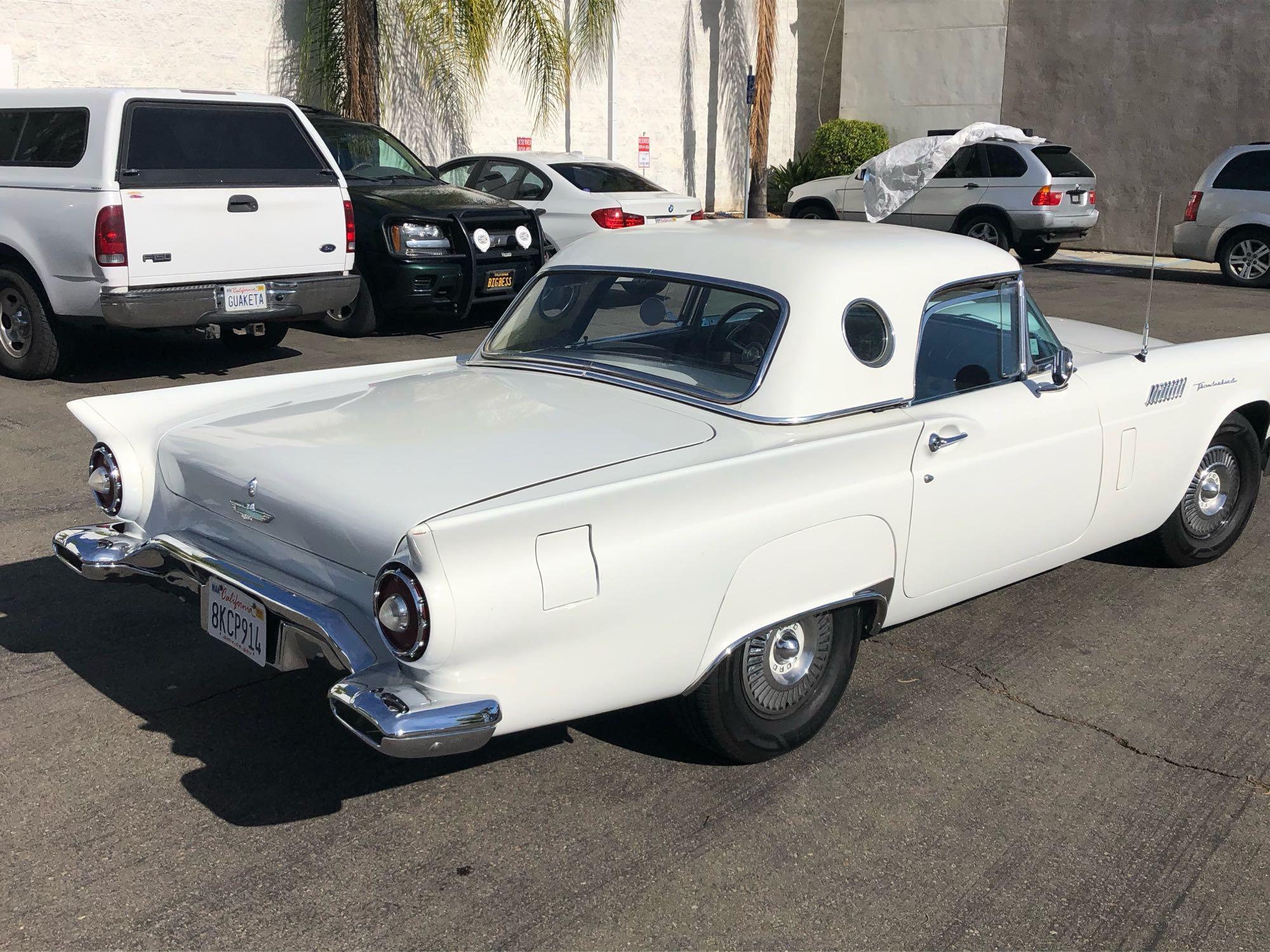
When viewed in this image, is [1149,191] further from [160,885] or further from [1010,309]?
[160,885]

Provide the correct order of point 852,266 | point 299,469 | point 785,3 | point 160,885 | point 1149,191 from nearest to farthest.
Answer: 1. point 160,885
2. point 299,469
3. point 852,266
4. point 1149,191
5. point 785,3

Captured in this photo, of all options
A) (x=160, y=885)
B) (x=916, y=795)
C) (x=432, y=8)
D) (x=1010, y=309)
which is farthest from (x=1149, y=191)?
(x=160, y=885)

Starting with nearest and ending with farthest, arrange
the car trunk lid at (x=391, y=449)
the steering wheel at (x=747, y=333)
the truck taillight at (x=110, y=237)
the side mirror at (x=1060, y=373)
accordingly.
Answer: the car trunk lid at (x=391, y=449) → the steering wheel at (x=747, y=333) → the side mirror at (x=1060, y=373) → the truck taillight at (x=110, y=237)

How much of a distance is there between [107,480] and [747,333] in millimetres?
2141

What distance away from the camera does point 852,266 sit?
4.28m

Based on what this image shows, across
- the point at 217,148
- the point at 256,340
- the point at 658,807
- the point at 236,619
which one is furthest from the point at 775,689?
the point at 256,340

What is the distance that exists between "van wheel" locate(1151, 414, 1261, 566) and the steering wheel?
7.45 ft

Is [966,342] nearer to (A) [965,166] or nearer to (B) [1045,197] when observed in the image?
(B) [1045,197]

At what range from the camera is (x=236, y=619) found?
3.63 metres

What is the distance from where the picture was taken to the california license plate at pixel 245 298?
862cm

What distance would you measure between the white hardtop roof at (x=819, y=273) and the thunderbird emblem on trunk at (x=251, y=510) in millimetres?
1457

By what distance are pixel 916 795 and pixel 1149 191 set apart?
20.1 metres

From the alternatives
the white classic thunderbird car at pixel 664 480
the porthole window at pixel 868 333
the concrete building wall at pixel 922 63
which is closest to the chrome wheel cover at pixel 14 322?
the white classic thunderbird car at pixel 664 480

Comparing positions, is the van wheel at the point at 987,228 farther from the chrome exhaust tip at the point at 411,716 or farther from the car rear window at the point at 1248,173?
the chrome exhaust tip at the point at 411,716
